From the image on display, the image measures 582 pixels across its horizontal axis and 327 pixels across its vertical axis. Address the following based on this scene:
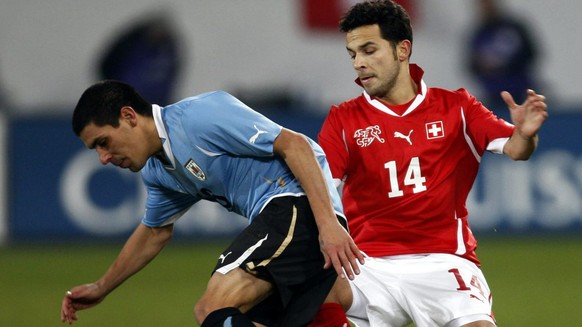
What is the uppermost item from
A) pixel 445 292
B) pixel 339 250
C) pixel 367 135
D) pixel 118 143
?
pixel 118 143

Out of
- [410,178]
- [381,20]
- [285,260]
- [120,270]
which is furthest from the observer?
[381,20]

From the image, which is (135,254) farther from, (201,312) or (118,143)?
(201,312)

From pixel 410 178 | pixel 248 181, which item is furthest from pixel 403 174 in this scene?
pixel 248 181

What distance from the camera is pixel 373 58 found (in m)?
5.96

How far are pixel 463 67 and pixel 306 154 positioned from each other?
31.9 feet

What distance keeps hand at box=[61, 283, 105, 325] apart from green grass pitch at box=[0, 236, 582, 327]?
2.50 metres

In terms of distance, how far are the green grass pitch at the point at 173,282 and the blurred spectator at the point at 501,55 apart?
251 cm

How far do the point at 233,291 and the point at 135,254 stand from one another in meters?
0.99

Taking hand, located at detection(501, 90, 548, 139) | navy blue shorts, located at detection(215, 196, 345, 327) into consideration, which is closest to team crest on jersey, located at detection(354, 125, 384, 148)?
hand, located at detection(501, 90, 548, 139)

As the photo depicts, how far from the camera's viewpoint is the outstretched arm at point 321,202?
485cm

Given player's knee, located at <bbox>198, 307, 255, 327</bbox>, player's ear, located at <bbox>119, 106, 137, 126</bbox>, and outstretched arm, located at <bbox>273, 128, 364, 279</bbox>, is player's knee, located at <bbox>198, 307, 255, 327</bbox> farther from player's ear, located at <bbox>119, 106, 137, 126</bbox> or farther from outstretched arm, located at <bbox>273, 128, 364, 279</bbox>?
player's ear, located at <bbox>119, 106, 137, 126</bbox>

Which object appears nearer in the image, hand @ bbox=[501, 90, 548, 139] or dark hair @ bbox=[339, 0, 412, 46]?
hand @ bbox=[501, 90, 548, 139]

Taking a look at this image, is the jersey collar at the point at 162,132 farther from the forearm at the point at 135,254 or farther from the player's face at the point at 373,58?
the player's face at the point at 373,58

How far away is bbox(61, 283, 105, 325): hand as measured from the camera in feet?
18.5
